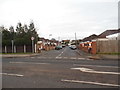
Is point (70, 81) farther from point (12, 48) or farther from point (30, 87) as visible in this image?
point (12, 48)

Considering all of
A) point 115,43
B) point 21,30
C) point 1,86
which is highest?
point 21,30

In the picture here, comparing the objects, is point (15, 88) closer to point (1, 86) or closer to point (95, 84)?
point (1, 86)

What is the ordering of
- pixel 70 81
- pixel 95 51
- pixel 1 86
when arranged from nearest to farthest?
1. pixel 1 86
2. pixel 70 81
3. pixel 95 51

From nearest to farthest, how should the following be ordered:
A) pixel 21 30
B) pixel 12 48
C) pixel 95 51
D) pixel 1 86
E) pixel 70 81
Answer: pixel 1 86, pixel 70 81, pixel 95 51, pixel 12 48, pixel 21 30

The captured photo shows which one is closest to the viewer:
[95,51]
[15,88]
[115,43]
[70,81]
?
[15,88]

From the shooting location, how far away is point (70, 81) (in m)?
7.81

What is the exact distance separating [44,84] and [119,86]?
9.46 ft

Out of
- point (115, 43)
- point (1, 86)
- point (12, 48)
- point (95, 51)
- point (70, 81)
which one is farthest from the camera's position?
point (12, 48)

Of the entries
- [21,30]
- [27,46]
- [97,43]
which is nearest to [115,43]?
[97,43]

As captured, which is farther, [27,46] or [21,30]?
[21,30]

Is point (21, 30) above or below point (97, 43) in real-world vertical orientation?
above

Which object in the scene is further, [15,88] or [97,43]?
[97,43]

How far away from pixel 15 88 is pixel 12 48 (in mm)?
30320

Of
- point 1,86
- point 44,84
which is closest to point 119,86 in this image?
point 44,84
